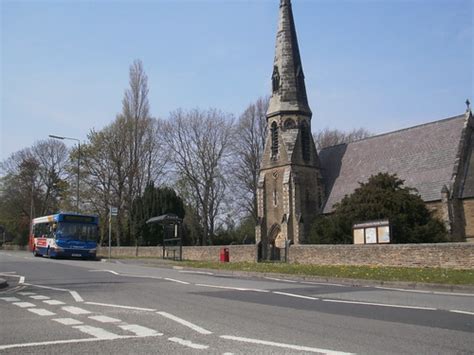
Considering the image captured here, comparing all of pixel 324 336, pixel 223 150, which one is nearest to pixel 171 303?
pixel 324 336

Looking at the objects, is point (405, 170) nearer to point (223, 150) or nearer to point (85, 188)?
point (223, 150)

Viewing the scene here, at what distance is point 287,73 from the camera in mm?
46812


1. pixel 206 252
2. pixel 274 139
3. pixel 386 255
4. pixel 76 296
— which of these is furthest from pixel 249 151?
pixel 76 296

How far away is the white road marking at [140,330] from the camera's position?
7137mm

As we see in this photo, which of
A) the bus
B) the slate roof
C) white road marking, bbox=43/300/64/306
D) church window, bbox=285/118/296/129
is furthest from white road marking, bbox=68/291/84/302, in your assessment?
church window, bbox=285/118/296/129

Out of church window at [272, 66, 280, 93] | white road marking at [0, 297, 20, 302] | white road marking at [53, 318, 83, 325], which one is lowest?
white road marking at [53, 318, 83, 325]

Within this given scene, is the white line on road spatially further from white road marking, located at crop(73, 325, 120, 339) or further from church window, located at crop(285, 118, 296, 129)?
church window, located at crop(285, 118, 296, 129)

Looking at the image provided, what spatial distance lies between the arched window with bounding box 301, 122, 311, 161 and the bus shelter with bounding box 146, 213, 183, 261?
1476 centimetres

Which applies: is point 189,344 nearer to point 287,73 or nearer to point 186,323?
point 186,323

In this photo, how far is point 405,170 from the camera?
3994cm

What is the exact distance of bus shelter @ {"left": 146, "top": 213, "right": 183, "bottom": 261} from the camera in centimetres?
3234

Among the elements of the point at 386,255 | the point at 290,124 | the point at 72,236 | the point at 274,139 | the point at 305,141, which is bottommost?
the point at 386,255

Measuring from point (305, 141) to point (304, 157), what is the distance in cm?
161

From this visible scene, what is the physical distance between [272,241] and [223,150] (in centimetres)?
1674
